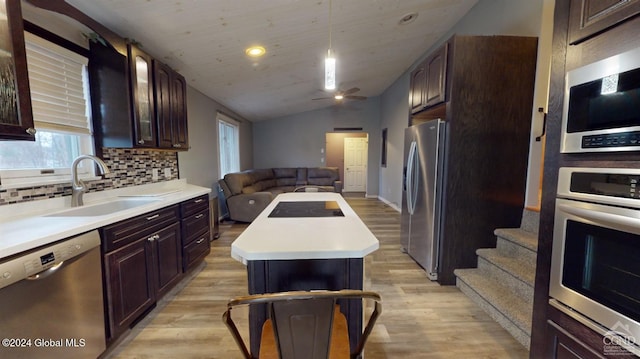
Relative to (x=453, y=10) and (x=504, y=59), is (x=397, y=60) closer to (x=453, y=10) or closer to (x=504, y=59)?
(x=453, y=10)

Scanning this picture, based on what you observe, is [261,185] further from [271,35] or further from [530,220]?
[530,220]

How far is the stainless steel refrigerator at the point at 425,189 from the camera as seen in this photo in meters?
2.46

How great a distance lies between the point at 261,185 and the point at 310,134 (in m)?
2.42

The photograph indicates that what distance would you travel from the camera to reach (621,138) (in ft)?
2.89

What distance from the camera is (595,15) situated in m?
0.97

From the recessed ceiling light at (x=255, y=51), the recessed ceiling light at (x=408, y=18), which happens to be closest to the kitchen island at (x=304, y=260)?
the recessed ceiling light at (x=255, y=51)

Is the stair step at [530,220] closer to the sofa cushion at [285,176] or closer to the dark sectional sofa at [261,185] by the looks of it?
the dark sectional sofa at [261,185]

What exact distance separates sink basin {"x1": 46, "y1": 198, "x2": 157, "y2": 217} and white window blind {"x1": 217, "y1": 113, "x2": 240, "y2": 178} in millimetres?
2700

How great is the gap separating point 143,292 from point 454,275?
107 inches

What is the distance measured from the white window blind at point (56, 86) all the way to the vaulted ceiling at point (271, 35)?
0.38 meters

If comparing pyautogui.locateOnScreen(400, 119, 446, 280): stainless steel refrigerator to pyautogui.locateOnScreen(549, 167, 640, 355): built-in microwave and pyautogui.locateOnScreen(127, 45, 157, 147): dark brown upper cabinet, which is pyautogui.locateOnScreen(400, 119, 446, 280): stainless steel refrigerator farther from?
pyautogui.locateOnScreen(127, 45, 157, 147): dark brown upper cabinet

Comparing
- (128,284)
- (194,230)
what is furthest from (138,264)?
(194,230)

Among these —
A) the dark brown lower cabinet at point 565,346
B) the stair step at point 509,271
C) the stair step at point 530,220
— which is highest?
the stair step at point 530,220

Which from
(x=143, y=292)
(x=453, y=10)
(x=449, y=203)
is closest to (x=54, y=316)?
(x=143, y=292)
